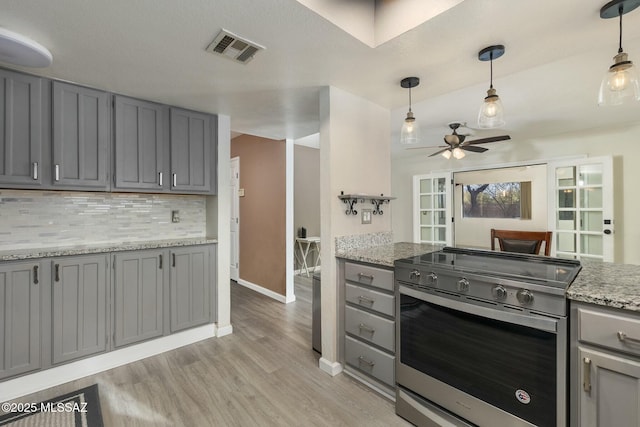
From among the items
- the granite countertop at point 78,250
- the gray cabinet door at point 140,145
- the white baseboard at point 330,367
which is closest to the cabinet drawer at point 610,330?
the white baseboard at point 330,367

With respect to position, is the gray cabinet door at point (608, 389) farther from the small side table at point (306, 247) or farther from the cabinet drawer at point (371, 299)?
the small side table at point (306, 247)

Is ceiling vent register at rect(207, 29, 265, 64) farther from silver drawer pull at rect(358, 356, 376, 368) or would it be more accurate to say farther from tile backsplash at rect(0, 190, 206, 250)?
silver drawer pull at rect(358, 356, 376, 368)

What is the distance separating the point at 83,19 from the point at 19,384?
2.40m

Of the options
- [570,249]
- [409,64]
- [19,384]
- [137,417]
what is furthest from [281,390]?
[570,249]

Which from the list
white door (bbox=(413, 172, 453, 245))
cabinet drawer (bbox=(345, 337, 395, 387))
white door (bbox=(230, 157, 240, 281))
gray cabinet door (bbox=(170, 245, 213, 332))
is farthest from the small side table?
cabinet drawer (bbox=(345, 337, 395, 387))

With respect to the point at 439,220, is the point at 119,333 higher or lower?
lower

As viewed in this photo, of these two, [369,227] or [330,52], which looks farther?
[369,227]

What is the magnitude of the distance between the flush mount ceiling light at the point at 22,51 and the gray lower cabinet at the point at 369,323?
2.30 meters

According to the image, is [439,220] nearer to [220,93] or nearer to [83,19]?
[220,93]

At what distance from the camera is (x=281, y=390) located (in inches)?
81.8

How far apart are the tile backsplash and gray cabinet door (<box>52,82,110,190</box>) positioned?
0.33 m

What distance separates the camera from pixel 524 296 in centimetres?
135

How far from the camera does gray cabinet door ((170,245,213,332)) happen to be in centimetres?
270

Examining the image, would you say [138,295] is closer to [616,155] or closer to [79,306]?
[79,306]
